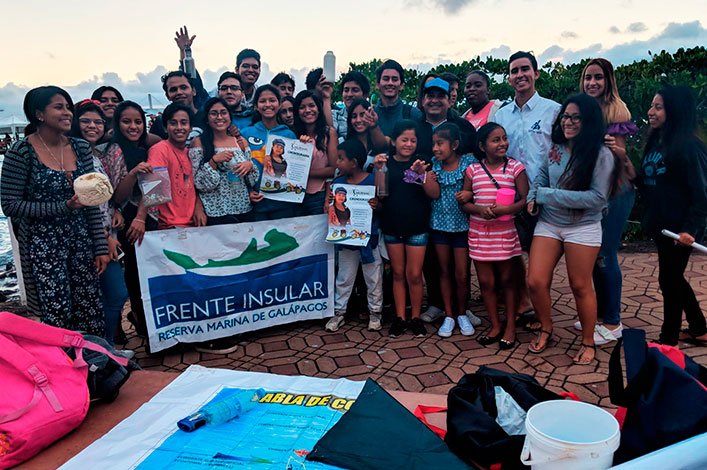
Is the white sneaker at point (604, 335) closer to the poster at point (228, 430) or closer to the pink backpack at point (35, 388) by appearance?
the poster at point (228, 430)

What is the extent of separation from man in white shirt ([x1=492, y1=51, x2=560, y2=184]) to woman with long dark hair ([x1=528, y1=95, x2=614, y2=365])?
0.65 ft

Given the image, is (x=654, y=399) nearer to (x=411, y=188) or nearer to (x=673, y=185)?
(x=673, y=185)

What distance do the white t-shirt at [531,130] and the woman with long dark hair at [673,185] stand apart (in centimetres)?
69

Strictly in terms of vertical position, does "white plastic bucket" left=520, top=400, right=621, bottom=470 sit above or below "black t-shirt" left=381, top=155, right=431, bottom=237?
below

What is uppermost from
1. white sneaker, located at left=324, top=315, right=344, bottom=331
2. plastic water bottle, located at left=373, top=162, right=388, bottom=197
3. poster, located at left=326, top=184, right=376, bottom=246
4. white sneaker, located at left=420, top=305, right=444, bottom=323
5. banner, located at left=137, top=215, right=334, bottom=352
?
plastic water bottle, located at left=373, top=162, right=388, bottom=197

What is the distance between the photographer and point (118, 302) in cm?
380

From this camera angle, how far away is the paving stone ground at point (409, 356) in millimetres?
3627

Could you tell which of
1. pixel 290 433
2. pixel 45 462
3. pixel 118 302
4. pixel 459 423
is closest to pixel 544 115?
pixel 459 423

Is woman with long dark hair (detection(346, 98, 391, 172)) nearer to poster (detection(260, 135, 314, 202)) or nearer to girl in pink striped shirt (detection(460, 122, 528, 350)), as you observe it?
poster (detection(260, 135, 314, 202))

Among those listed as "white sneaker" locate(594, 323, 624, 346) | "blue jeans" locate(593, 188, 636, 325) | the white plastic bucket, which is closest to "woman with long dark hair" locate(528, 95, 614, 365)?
"white sneaker" locate(594, 323, 624, 346)

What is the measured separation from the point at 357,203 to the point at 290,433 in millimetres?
2462

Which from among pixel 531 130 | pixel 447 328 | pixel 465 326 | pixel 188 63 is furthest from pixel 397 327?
pixel 188 63

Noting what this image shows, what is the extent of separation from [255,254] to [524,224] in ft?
7.31

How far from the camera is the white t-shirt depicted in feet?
13.3
